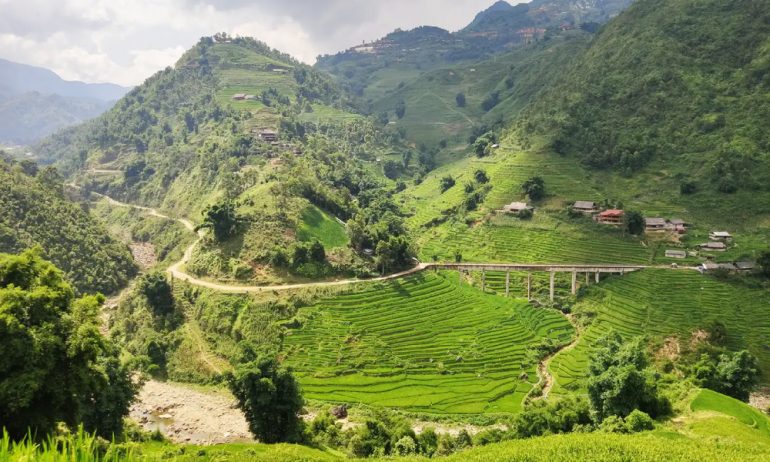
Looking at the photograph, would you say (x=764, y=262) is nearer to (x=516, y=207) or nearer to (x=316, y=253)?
(x=516, y=207)

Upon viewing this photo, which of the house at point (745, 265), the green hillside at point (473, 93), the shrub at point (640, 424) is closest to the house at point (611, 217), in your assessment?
the house at point (745, 265)

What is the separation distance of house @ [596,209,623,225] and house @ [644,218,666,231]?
2.73m

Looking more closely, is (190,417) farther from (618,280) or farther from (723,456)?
(618,280)

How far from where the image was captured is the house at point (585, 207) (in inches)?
2306

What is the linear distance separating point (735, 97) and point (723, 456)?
70.9 meters

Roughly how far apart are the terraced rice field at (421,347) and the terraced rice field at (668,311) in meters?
2.90

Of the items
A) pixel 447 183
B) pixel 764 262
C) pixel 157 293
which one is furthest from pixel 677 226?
pixel 157 293

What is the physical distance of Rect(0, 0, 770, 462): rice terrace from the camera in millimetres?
21781

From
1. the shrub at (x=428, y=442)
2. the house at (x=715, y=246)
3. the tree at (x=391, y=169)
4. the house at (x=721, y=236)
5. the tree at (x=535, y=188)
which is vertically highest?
the tree at (x=391, y=169)

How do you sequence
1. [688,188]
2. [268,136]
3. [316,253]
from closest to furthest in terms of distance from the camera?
1. [316,253]
2. [688,188]
3. [268,136]

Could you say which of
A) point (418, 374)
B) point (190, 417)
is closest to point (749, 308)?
point (418, 374)

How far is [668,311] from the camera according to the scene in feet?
141

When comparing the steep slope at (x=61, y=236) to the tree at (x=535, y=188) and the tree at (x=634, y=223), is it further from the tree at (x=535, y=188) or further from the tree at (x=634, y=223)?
the tree at (x=634, y=223)

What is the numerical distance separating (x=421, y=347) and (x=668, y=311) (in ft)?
75.7
